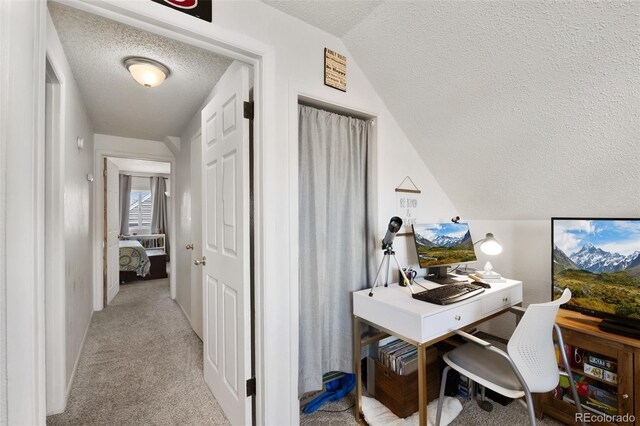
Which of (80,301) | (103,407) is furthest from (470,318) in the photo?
(80,301)

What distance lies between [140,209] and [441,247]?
8034mm

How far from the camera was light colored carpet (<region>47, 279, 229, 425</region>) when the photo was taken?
5.67 feet

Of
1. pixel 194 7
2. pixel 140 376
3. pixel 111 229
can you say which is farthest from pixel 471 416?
pixel 111 229

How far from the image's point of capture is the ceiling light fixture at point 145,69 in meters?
1.91

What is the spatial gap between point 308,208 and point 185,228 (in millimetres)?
2306

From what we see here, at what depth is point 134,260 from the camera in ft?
16.1

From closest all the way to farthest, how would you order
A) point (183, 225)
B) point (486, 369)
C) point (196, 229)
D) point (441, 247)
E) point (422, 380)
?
point (422, 380), point (486, 369), point (441, 247), point (196, 229), point (183, 225)

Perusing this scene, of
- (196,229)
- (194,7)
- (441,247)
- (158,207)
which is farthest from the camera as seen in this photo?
(158,207)

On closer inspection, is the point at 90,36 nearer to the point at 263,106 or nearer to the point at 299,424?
the point at 263,106

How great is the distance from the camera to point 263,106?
141 cm

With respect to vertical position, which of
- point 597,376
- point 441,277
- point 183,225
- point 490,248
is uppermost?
point 183,225

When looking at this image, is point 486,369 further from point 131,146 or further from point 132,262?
point 132,262

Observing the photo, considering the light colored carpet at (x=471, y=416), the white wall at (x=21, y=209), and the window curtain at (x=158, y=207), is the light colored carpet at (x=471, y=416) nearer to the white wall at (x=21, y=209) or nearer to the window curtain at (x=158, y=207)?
the white wall at (x=21, y=209)

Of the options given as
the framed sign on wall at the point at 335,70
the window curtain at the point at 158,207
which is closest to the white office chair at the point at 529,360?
the framed sign on wall at the point at 335,70
